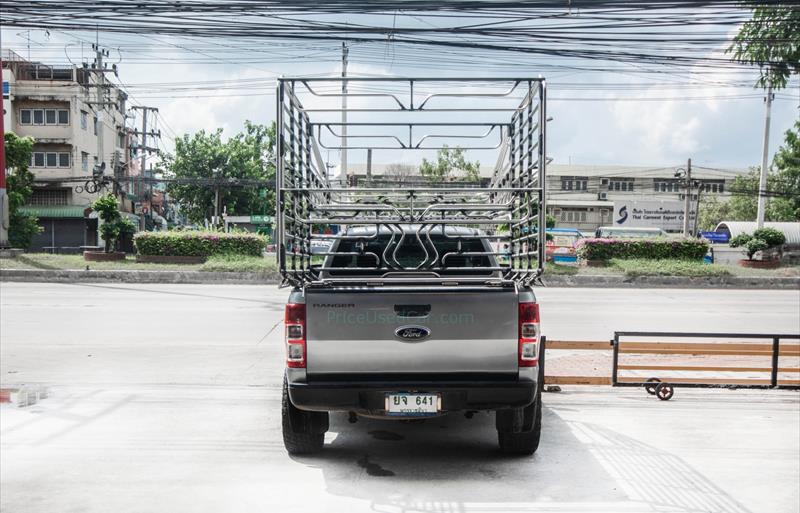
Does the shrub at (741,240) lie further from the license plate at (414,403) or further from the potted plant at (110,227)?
the license plate at (414,403)

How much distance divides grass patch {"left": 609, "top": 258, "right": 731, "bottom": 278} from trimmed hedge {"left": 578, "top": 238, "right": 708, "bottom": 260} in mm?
779

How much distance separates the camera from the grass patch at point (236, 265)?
885 inches


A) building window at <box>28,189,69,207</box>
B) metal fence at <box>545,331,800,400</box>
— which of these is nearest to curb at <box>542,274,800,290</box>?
metal fence at <box>545,331,800,400</box>

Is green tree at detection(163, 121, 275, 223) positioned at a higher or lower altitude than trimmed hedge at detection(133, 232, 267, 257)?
higher

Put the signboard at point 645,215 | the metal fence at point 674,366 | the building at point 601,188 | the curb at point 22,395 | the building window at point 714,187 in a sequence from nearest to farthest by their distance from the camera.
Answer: the curb at point 22,395, the metal fence at point 674,366, the signboard at point 645,215, the building at point 601,188, the building window at point 714,187

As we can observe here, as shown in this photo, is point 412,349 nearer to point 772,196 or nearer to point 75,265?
point 75,265

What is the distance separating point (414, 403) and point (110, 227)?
24632 mm

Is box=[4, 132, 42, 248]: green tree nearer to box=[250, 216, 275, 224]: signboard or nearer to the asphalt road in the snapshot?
box=[250, 216, 275, 224]: signboard

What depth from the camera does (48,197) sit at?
44062mm

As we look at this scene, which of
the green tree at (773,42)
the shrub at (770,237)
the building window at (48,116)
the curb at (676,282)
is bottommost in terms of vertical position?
the curb at (676,282)

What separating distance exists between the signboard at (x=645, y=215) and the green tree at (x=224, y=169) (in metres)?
26.9

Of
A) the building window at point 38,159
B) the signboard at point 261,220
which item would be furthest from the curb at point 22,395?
the signboard at point 261,220

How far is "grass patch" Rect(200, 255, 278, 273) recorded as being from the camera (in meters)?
22.5

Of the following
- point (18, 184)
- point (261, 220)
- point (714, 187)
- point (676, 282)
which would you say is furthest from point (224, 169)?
point (714, 187)
